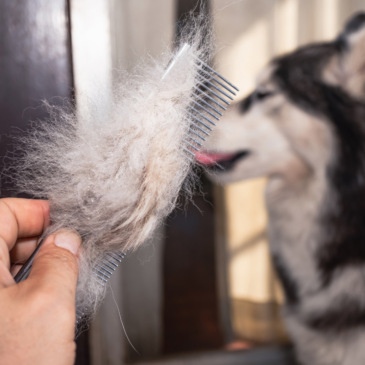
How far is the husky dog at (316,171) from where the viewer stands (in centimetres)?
59

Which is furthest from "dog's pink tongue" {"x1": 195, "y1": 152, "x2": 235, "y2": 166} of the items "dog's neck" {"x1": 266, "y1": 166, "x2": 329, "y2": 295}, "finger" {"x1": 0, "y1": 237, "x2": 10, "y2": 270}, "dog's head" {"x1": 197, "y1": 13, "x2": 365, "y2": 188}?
"finger" {"x1": 0, "y1": 237, "x2": 10, "y2": 270}

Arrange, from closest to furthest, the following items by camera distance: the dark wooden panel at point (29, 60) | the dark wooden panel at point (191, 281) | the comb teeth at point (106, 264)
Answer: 1. the comb teeth at point (106, 264)
2. the dark wooden panel at point (29, 60)
3. the dark wooden panel at point (191, 281)

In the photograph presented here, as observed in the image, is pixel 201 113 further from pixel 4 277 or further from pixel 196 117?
pixel 4 277

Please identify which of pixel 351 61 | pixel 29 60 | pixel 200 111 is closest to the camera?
pixel 200 111

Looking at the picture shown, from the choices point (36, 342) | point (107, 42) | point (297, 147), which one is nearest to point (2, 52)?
point (107, 42)

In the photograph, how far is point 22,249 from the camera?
1.28ft

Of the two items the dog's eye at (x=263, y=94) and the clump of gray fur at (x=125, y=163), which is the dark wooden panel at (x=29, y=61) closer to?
the clump of gray fur at (x=125, y=163)

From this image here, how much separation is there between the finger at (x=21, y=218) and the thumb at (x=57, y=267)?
49mm

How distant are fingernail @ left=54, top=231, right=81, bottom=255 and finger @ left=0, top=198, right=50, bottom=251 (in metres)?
0.06

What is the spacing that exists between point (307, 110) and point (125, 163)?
17.0 inches

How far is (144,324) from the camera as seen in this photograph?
72 cm

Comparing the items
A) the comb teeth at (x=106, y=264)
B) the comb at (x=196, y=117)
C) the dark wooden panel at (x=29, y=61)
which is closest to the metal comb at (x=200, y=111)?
the comb at (x=196, y=117)


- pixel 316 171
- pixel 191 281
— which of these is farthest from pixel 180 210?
pixel 316 171

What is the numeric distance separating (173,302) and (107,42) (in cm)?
61
